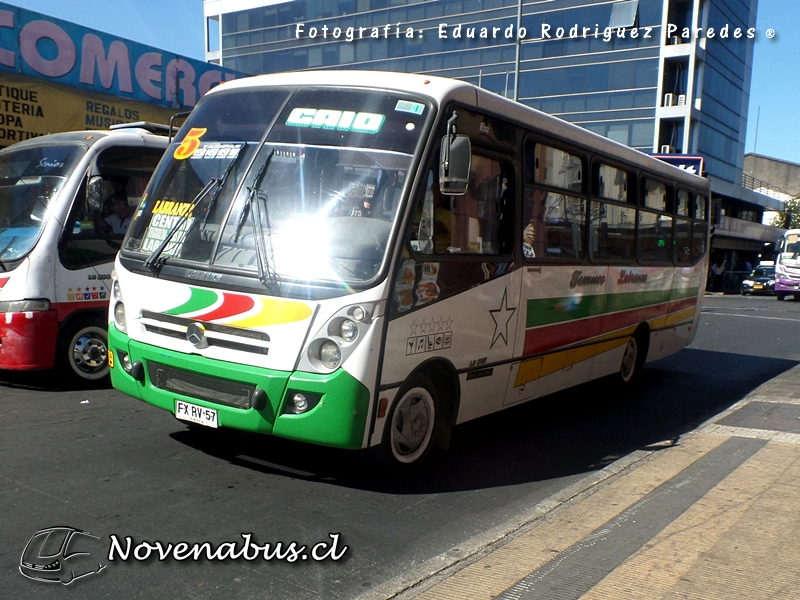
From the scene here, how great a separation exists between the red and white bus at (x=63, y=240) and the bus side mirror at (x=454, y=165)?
4.36 metres

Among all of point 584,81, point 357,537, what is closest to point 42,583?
point 357,537

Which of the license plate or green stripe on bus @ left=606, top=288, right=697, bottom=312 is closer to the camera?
the license plate

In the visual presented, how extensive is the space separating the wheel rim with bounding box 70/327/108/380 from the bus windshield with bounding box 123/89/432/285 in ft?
9.09

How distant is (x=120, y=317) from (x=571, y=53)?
42.0 metres

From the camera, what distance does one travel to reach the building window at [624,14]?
42.2 metres

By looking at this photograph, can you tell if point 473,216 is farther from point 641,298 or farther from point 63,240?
point 641,298

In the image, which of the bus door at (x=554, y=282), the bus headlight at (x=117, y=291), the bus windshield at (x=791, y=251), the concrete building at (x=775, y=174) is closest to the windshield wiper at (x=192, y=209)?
the bus headlight at (x=117, y=291)

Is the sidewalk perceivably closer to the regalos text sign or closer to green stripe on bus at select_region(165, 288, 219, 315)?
green stripe on bus at select_region(165, 288, 219, 315)

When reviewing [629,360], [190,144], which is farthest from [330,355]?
[629,360]

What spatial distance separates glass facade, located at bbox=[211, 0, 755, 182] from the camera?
4275 centimetres

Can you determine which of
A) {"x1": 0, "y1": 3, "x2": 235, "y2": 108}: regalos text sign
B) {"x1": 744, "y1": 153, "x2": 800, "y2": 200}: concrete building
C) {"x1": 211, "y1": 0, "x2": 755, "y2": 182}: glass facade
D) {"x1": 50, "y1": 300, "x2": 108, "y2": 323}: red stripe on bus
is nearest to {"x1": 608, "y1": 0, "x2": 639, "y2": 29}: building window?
{"x1": 211, "y1": 0, "x2": 755, "y2": 182}: glass facade

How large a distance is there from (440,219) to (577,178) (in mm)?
2834

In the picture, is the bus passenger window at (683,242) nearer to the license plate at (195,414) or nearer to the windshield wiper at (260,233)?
the windshield wiper at (260,233)

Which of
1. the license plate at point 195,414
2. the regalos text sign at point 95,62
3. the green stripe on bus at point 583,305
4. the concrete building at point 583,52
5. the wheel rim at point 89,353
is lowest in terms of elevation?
the wheel rim at point 89,353
